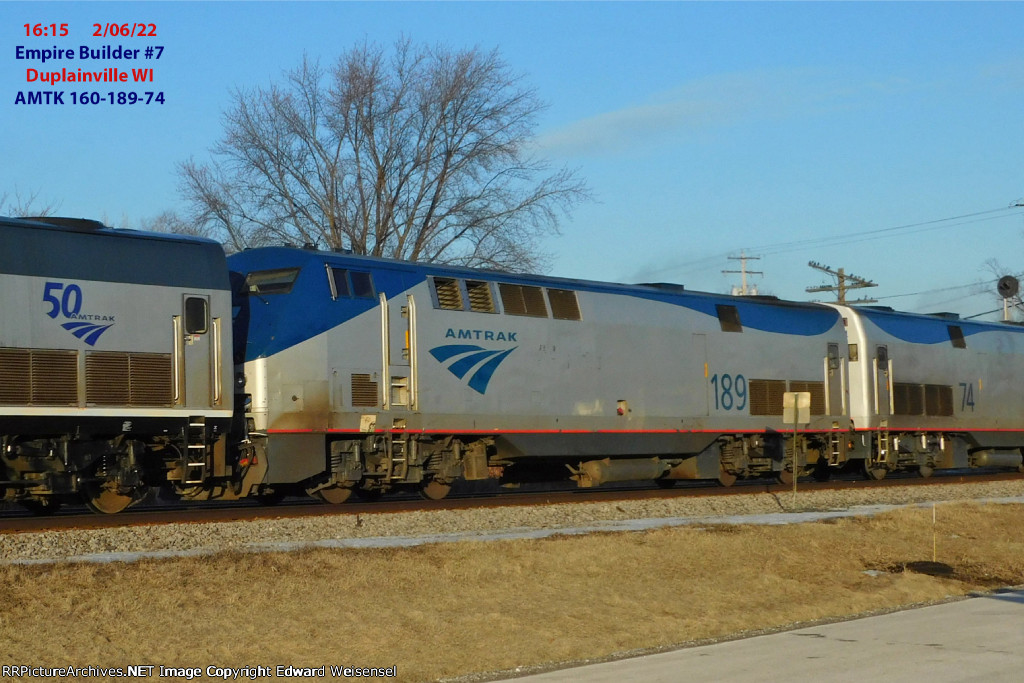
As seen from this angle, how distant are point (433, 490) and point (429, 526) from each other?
458cm

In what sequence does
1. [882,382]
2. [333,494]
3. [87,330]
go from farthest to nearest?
[882,382] < [333,494] < [87,330]

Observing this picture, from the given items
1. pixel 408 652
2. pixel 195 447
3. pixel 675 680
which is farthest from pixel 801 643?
pixel 195 447

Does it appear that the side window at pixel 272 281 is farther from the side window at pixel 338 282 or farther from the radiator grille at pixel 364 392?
the radiator grille at pixel 364 392

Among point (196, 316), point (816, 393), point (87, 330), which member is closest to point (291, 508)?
point (196, 316)

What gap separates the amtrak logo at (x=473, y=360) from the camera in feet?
72.3

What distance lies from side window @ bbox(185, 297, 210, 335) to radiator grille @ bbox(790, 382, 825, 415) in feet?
51.6

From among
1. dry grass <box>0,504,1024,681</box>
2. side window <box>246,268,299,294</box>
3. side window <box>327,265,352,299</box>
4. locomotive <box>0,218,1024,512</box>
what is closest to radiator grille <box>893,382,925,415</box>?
locomotive <box>0,218,1024,512</box>

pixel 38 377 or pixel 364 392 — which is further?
pixel 364 392

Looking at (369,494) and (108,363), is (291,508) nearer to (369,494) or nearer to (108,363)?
(369,494)

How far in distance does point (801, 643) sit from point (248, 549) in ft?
22.2

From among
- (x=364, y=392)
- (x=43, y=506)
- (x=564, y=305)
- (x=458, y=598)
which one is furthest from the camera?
(x=564, y=305)

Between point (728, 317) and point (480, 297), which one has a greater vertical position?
point (480, 297)

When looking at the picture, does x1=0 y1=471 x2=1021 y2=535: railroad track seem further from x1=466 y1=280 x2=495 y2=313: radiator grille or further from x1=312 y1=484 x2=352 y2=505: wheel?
x1=466 y1=280 x2=495 y2=313: radiator grille

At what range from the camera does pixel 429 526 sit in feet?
59.6
